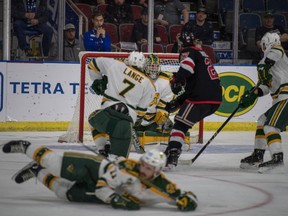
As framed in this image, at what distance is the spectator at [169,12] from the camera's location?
12289 millimetres

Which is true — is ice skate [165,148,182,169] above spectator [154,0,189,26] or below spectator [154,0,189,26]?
below

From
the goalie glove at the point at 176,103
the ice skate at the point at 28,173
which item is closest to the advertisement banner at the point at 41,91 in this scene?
the goalie glove at the point at 176,103

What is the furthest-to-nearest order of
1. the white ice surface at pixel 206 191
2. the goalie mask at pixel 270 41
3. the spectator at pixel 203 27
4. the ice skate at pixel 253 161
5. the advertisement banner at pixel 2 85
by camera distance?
the spectator at pixel 203 27 < the advertisement banner at pixel 2 85 < the ice skate at pixel 253 161 < the goalie mask at pixel 270 41 < the white ice surface at pixel 206 191

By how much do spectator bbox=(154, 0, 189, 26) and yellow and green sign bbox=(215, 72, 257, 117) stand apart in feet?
3.85

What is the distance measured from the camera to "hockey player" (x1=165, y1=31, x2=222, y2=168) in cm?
805

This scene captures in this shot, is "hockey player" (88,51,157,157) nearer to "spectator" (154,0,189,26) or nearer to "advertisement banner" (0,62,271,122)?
"advertisement banner" (0,62,271,122)

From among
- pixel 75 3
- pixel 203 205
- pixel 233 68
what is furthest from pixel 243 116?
pixel 203 205

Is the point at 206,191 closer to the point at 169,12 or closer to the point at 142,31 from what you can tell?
the point at 142,31

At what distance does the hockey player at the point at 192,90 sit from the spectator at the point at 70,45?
3288 millimetres

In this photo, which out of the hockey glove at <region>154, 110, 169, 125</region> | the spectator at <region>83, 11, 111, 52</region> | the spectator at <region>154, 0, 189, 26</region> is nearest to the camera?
the hockey glove at <region>154, 110, 169, 125</region>

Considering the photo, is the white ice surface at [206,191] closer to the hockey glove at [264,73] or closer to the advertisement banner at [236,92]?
the hockey glove at [264,73]

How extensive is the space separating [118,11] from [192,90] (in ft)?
14.0

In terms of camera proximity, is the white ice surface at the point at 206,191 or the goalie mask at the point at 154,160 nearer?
the goalie mask at the point at 154,160

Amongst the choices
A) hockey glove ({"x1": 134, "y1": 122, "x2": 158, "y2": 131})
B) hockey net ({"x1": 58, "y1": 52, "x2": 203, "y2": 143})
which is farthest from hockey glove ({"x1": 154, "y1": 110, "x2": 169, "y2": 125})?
hockey net ({"x1": 58, "y1": 52, "x2": 203, "y2": 143})
